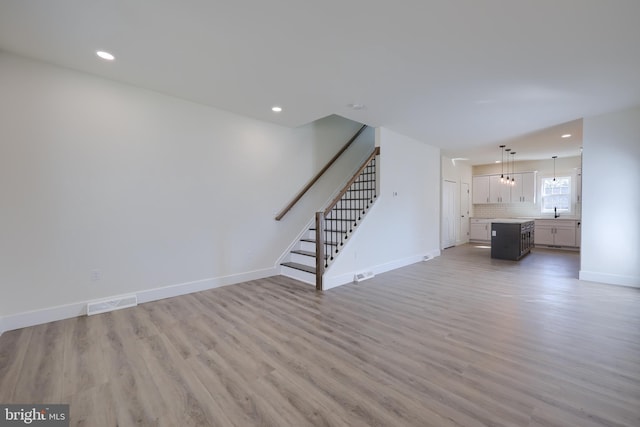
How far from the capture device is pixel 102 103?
125 inches

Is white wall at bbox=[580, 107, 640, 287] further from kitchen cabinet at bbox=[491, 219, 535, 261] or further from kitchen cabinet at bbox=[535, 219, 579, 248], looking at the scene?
kitchen cabinet at bbox=[535, 219, 579, 248]

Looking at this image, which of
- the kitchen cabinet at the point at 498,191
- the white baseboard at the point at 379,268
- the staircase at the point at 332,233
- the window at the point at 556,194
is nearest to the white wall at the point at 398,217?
the white baseboard at the point at 379,268

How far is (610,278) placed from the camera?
429 centimetres

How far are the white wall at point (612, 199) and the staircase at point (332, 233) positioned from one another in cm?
349

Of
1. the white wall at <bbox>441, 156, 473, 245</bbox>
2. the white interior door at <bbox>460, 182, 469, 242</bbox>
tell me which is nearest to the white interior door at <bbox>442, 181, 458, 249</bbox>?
the white wall at <bbox>441, 156, 473, 245</bbox>

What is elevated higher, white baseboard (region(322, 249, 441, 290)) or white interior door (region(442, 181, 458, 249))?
white interior door (region(442, 181, 458, 249))

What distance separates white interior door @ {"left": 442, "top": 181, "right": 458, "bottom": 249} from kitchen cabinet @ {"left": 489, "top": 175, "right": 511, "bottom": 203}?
166 cm

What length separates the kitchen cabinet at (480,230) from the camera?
9.05 m

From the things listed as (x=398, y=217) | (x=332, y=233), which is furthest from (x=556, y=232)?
Answer: (x=332, y=233)

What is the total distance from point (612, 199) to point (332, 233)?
456 cm

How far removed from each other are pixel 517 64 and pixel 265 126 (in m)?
3.55

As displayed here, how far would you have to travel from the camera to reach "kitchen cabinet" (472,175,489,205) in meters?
9.30

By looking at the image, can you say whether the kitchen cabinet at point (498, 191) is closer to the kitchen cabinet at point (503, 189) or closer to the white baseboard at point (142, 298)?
the kitchen cabinet at point (503, 189)

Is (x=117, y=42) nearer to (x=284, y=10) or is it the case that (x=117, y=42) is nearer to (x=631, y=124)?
(x=284, y=10)
